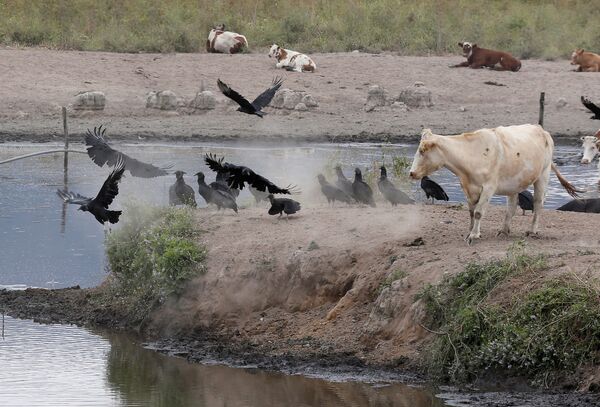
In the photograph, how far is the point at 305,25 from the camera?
37.5m

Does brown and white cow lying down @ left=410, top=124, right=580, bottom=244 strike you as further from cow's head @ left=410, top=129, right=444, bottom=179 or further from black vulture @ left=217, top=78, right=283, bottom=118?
black vulture @ left=217, top=78, right=283, bottom=118

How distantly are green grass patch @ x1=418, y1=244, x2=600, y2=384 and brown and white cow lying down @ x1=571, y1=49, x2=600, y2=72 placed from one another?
23.0 m

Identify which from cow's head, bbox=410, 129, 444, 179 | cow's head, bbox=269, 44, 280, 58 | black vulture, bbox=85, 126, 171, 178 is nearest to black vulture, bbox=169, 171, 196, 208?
black vulture, bbox=85, 126, 171, 178

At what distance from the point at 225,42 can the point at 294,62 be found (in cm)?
258

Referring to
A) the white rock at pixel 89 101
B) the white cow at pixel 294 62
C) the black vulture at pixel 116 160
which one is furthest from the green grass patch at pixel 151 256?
the white cow at pixel 294 62

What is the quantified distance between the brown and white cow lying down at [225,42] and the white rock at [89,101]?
5278 mm

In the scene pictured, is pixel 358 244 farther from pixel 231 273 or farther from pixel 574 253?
pixel 574 253

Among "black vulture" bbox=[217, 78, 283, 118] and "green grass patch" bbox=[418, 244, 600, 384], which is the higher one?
"black vulture" bbox=[217, 78, 283, 118]

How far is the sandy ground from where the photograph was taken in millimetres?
29391

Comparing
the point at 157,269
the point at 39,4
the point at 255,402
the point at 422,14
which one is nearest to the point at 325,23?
the point at 422,14

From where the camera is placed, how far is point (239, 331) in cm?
1357

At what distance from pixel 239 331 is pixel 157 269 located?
129 cm

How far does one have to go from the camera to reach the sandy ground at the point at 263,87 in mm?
29391

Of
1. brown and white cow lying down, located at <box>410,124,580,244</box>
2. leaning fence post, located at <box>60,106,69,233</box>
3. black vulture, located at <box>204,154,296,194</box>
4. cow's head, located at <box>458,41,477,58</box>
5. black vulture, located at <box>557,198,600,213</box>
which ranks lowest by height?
leaning fence post, located at <box>60,106,69,233</box>
